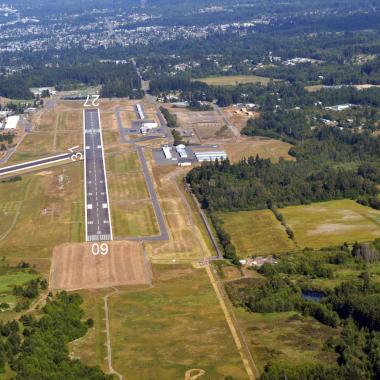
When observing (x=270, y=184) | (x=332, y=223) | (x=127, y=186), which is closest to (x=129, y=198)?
(x=127, y=186)

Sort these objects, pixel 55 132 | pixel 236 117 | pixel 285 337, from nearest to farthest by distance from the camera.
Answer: pixel 285 337 < pixel 55 132 < pixel 236 117

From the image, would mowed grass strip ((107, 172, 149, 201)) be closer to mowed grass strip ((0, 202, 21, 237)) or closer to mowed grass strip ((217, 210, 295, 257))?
mowed grass strip ((0, 202, 21, 237))

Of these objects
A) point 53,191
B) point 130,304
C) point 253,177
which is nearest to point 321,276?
point 130,304

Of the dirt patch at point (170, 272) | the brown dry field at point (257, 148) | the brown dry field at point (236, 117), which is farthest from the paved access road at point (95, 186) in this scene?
the brown dry field at point (236, 117)

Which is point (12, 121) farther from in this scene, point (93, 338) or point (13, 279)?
point (93, 338)

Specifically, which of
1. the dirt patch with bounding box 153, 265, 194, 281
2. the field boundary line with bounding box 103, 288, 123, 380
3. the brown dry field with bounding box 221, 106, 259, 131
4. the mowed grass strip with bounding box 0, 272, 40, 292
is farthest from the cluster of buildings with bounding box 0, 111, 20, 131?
the field boundary line with bounding box 103, 288, 123, 380

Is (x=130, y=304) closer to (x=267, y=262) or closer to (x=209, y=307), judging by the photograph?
(x=209, y=307)
